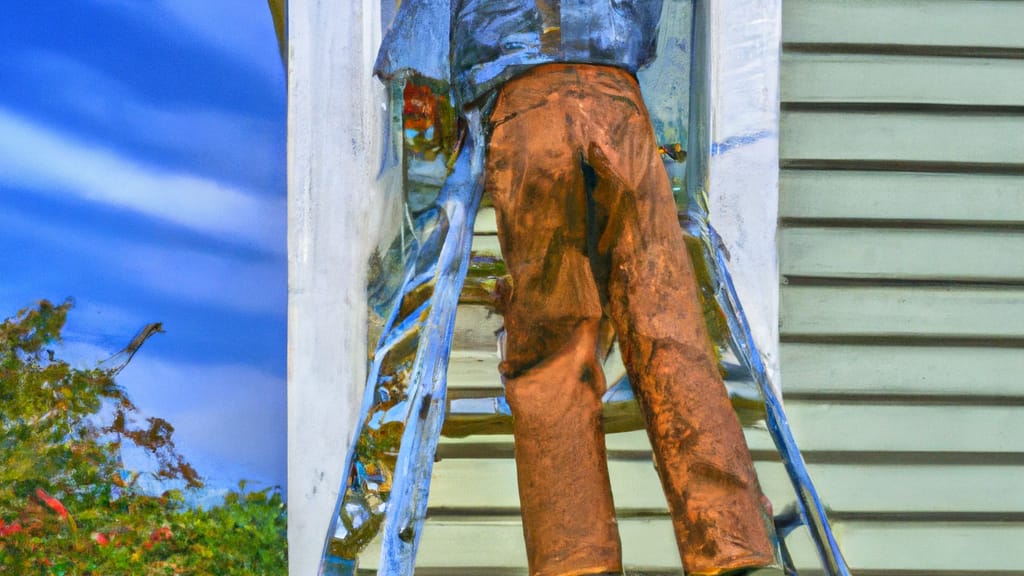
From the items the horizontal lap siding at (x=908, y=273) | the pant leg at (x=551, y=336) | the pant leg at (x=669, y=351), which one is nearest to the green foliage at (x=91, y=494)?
the horizontal lap siding at (x=908, y=273)

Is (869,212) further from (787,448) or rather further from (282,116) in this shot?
(282,116)

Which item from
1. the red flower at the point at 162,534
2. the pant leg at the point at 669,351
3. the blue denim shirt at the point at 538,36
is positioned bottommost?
the red flower at the point at 162,534

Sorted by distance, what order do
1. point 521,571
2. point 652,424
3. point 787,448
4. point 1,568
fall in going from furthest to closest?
point 1,568 → point 521,571 → point 787,448 → point 652,424

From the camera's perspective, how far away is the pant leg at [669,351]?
1.11 meters

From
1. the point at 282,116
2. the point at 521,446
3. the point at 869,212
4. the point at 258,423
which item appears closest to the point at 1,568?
the point at 258,423

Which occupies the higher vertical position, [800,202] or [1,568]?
[800,202]

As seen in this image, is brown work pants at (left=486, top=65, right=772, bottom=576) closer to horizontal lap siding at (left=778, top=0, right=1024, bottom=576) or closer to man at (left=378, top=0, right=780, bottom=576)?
man at (left=378, top=0, right=780, bottom=576)

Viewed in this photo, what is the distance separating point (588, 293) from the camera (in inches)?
49.7

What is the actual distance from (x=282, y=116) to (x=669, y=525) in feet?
4.80

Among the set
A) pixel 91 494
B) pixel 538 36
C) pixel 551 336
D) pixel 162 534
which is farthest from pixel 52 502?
pixel 538 36

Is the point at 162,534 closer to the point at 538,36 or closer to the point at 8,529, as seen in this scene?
the point at 8,529

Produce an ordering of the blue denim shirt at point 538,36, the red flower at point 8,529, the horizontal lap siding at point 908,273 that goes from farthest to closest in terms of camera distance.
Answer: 1. the red flower at point 8,529
2. the horizontal lap siding at point 908,273
3. the blue denim shirt at point 538,36

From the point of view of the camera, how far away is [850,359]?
216 cm

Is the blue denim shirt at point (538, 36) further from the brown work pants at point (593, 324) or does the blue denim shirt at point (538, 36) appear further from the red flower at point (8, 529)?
the red flower at point (8, 529)
